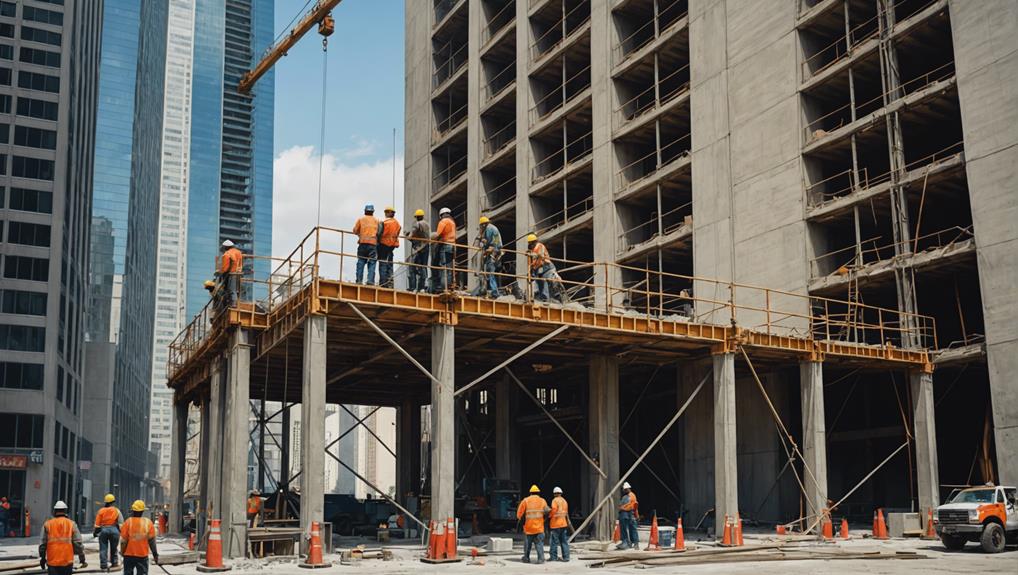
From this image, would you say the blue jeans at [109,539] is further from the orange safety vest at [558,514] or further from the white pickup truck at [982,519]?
the white pickup truck at [982,519]

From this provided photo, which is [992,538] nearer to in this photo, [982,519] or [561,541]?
[982,519]

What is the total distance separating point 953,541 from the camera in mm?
26172

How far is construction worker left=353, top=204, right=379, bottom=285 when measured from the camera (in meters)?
25.5

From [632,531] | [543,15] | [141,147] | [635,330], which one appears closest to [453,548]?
[632,531]

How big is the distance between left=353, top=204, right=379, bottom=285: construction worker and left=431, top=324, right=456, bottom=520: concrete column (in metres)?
2.28

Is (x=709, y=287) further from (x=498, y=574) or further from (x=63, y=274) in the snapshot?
(x=63, y=274)

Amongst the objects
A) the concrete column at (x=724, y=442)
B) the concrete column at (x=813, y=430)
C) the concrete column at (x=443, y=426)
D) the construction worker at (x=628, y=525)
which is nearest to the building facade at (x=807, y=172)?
the concrete column at (x=813, y=430)

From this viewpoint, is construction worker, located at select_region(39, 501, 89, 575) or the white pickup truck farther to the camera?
the white pickup truck

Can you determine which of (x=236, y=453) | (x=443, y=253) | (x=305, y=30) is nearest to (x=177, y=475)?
(x=236, y=453)

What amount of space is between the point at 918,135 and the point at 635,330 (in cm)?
1694

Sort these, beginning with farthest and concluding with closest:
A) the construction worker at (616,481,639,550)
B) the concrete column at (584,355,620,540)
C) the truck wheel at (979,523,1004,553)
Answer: the concrete column at (584,355,620,540) → the construction worker at (616,481,639,550) → the truck wheel at (979,523,1004,553)

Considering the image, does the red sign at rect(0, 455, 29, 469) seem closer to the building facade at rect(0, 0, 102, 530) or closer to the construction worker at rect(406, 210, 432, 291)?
the building facade at rect(0, 0, 102, 530)

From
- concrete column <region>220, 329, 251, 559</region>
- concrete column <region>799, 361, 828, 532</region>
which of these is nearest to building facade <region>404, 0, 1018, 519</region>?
concrete column <region>799, 361, 828, 532</region>

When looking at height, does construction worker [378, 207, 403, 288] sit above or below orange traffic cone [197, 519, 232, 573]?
above
